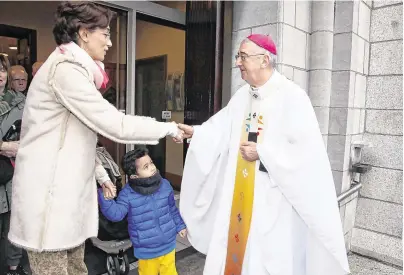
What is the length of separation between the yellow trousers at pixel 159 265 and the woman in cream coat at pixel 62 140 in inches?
33.1

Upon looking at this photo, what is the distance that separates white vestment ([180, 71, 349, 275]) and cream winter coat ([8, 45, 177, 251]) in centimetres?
82

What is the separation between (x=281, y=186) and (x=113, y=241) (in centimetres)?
151

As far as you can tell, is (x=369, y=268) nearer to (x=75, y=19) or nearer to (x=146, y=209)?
(x=146, y=209)

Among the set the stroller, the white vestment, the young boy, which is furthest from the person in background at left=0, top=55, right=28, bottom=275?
the white vestment

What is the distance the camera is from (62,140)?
5.10ft

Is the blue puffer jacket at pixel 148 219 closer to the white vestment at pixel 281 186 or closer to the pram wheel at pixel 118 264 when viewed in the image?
the white vestment at pixel 281 186

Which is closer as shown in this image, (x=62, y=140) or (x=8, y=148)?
(x=62, y=140)

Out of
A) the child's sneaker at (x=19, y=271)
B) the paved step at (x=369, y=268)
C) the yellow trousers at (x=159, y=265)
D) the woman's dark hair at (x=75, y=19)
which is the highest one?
the woman's dark hair at (x=75, y=19)

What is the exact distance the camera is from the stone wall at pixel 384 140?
3.53 m

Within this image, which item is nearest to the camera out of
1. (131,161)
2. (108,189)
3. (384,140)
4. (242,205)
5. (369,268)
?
(108,189)

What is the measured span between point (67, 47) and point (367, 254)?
3559mm

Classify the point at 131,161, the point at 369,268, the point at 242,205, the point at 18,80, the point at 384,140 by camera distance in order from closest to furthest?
the point at 242,205 → the point at 131,161 → the point at 18,80 → the point at 369,268 → the point at 384,140

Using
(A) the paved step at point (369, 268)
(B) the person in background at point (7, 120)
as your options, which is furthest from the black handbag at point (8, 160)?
(A) the paved step at point (369, 268)

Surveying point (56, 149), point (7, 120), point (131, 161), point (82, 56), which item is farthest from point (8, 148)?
point (82, 56)
